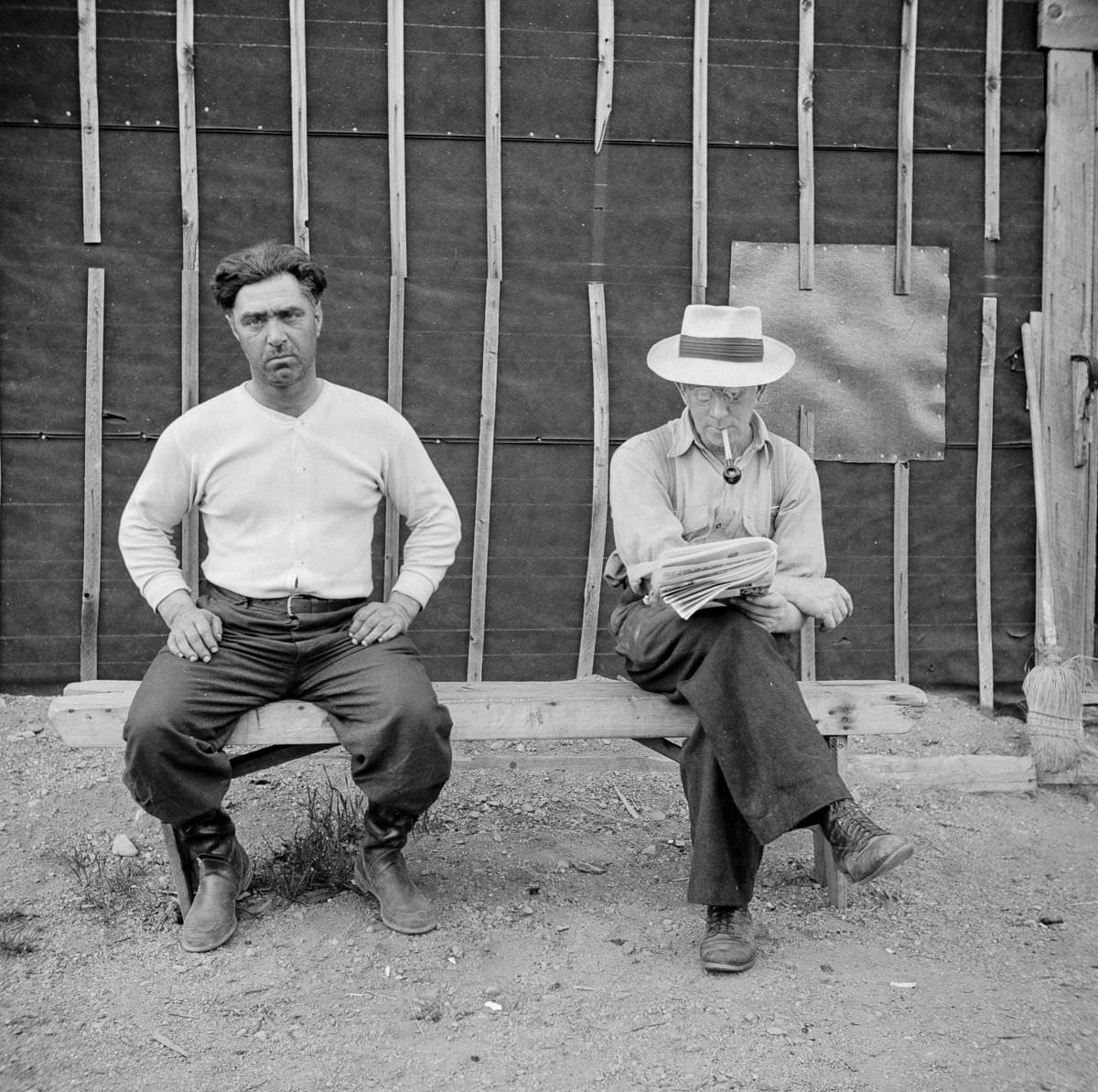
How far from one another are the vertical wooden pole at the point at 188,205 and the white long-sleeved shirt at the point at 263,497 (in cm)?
172

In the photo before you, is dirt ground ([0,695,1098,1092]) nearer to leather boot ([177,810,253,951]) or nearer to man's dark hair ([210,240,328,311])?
leather boot ([177,810,253,951])

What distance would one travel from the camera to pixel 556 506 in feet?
17.1

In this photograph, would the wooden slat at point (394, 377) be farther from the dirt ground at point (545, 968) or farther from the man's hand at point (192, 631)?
the man's hand at point (192, 631)

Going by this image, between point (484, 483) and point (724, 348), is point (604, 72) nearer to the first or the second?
point (484, 483)

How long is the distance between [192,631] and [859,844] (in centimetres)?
179

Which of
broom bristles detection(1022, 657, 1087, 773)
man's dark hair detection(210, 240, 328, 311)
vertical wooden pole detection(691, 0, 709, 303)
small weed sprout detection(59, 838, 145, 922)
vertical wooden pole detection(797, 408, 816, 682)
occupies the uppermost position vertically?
vertical wooden pole detection(691, 0, 709, 303)

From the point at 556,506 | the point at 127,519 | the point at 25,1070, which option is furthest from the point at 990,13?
the point at 25,1070

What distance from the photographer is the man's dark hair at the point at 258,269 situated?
127 inches

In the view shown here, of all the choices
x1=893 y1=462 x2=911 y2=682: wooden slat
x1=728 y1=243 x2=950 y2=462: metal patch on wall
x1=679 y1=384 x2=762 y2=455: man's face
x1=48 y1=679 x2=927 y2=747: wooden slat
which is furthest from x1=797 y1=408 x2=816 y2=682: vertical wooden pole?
x1=679 y1=384 x2=762 y2=455: man's face

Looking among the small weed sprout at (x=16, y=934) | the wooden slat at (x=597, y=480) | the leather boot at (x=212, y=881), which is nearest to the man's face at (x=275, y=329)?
the leather boot at (x=212, y=881)

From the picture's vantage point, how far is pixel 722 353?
128 inches

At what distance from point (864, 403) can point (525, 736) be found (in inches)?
109

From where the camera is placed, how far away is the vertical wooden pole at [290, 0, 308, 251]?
4.89 m

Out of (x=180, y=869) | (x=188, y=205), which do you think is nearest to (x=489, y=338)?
(x=188, y=205)
